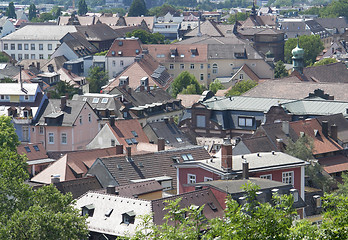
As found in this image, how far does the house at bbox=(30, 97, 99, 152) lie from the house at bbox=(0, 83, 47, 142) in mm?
713

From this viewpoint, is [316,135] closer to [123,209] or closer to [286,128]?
[286,128]

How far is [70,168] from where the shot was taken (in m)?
73.2

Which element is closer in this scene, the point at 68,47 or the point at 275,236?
the point at 275,236

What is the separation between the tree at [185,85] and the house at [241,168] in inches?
2564

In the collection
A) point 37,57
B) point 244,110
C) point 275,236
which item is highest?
point 275,236

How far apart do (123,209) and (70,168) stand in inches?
697

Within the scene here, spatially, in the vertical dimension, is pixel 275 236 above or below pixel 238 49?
above

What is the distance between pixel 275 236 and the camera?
35.8m

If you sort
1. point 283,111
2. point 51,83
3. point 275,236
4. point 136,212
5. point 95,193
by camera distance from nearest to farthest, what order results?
1. point 275,236
2. point 136,212
3. point 95,193
4. point 283,111
5. point 51,83

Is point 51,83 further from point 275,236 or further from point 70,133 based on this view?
point 275,236

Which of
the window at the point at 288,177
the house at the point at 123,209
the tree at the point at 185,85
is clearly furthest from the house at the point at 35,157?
the tree at the point at 185,85

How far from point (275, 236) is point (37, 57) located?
144m

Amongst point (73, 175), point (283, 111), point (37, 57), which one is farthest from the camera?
point (37, 57)

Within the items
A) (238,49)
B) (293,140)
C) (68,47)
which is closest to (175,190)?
(293,140)
